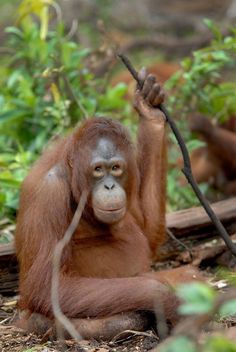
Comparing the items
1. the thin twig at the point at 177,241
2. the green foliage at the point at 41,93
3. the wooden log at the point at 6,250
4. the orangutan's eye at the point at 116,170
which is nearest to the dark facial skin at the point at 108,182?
the orangutan's eye at the point at 116,170

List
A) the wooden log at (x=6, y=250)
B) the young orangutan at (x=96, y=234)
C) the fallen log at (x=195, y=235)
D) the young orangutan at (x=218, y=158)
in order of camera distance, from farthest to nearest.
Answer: the young orangutan at (x=218, y=158)
the fallen log at (x=195, y=235)
the wooden log at (x=6, y=250)
the young orangutan at (x=96, y=234)

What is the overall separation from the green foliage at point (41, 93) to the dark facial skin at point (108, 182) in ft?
5.43

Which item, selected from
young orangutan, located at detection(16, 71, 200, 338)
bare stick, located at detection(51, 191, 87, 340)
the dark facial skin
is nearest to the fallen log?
young orangutan, located at detection(16, 71, 200, 338)

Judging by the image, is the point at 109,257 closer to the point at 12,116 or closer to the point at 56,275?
the point at 56,275

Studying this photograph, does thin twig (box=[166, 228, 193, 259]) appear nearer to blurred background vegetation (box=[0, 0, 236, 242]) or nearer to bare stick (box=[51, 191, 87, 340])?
blurred background vegetation (box=[0, 0, 236, 242])

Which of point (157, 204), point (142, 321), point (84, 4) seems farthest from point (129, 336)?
point (84, 4)

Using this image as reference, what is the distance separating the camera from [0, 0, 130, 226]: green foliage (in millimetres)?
6410

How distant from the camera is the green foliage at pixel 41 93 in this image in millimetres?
6410

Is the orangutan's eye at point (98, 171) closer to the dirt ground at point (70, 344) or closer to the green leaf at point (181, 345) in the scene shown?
the dirt ground at point (70, 344)

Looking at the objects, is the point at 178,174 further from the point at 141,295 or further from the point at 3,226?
the point at 141,295

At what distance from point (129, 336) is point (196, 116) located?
3.80 m

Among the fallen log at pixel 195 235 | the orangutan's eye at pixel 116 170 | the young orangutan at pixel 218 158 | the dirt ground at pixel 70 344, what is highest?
the orangutan's eye at pixel 116 170

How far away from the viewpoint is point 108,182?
173 inches

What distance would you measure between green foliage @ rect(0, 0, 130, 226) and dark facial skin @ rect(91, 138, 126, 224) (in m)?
1.65
